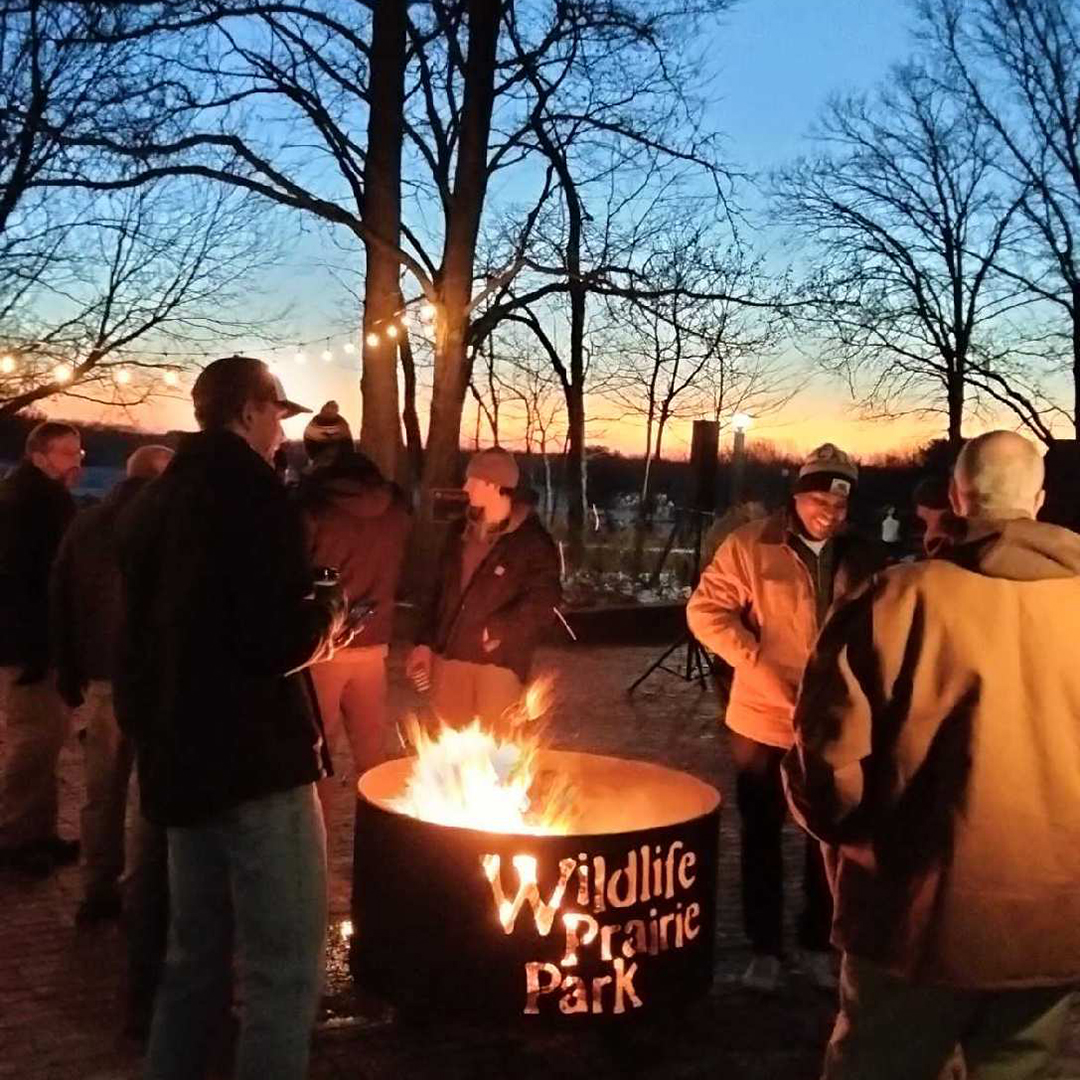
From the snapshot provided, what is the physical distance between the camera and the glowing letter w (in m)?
3.93

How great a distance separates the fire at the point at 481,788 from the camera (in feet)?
14.8

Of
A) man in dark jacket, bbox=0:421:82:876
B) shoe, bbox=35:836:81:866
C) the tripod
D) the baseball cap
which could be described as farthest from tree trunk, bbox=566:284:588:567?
the baseball cap

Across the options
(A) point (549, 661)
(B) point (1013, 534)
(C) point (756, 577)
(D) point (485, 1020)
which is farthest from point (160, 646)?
(A) point (549, 661)

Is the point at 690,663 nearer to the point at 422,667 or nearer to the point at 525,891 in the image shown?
the point at 422,667

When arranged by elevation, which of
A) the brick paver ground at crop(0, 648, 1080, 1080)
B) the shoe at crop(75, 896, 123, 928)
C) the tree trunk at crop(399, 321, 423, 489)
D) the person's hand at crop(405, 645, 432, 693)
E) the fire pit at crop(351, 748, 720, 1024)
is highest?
the tree trunk at crop(399, 321, 423, 489)

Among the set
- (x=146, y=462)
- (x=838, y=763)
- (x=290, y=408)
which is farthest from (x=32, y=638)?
(x=838, y=763)

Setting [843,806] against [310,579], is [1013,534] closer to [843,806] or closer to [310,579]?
[843,806]

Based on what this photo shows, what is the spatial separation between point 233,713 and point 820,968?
288 centimetres

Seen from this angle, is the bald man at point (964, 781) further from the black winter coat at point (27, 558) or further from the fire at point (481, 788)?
the black winter coat at point (27, 558)

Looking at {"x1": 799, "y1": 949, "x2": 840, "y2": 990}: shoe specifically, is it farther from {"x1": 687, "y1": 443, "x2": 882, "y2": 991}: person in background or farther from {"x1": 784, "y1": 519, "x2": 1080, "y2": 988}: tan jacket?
{"x1": 784, "y1": 519, "x2": 1080, "y2": 988}: tan jacket

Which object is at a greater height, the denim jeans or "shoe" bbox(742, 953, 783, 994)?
the denim jeans

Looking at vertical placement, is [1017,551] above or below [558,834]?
above

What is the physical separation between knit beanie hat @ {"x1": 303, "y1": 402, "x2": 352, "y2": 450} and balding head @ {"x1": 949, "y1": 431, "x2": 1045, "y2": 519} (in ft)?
9.87

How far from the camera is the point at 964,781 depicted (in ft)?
9.20
